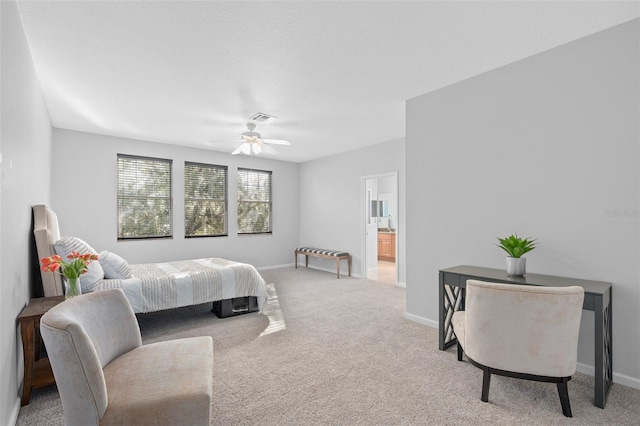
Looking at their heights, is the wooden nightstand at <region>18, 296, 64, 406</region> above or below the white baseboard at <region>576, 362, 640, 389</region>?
above

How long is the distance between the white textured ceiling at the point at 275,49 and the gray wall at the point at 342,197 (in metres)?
1.80

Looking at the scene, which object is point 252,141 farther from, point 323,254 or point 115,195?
point 323,254

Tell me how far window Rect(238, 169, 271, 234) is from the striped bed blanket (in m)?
2.59

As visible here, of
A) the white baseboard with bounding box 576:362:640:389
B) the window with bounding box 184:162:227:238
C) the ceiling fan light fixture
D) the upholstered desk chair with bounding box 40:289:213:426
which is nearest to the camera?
the upholstered desk chair with bounding box 40:289:213:426

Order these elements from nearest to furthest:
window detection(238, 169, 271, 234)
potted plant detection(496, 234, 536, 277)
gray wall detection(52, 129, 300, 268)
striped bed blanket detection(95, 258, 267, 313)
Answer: potted plant detection(496, 234, 536, 277)
striped bed blanket detection(95, 258, 267, 313)
gray wall detection(52, 129, 300, 268)
window detection(238, 169, 271, 234)

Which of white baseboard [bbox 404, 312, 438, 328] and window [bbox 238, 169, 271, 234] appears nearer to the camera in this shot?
white baseboard [bbox 404, 312, 438, 328]

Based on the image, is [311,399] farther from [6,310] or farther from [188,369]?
[6,310]

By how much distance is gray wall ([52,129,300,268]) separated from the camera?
4945 millimetres

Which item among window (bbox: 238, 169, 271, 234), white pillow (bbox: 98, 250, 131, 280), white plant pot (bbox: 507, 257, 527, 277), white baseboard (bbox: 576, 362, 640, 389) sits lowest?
white baseboard (bbox: 576, 362, 640, 389)

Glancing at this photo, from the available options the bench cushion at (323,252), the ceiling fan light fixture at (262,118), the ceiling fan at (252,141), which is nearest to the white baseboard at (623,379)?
the ceiling fan at (252,141)

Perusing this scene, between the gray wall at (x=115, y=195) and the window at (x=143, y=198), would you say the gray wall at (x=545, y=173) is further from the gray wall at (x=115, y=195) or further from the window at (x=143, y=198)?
the window at (x=143, y=198)

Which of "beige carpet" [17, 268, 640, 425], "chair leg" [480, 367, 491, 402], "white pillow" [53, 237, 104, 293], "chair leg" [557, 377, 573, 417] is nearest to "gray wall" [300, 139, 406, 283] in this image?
"beige carpet" [17, 268, 640, 425]

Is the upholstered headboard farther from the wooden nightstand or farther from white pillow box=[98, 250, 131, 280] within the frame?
white pillow box=[98, 250, 131, 280]

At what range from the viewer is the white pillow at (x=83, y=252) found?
2.88 m
